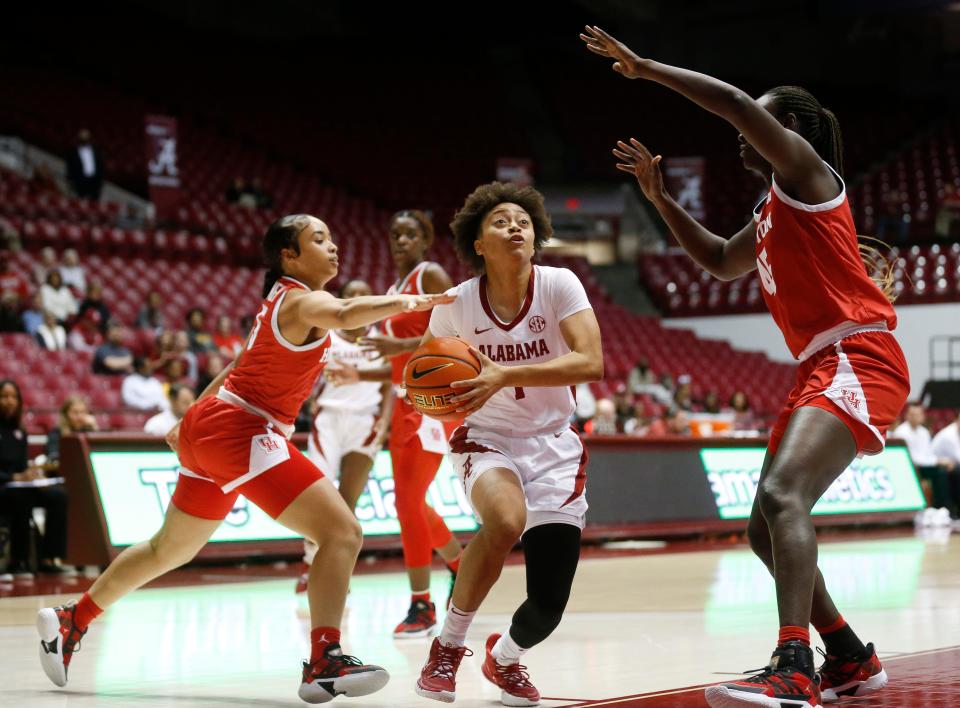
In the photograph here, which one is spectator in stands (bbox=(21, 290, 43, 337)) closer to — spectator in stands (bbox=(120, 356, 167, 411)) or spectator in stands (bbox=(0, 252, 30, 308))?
spectator in stands (bbox=(0, 252, 30, 308))

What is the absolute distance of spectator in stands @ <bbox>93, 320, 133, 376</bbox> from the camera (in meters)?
14.8

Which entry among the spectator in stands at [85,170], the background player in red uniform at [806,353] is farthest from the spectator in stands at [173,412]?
the spectator in stands at [85,170]

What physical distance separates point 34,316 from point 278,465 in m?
11.4

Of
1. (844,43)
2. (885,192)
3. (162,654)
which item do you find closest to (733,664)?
(162,654)

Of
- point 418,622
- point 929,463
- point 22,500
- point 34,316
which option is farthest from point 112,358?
point 929,463

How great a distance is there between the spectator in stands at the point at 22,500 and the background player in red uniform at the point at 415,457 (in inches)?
163

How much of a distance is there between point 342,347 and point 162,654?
3.37 meters

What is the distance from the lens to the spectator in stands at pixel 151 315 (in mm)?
16562

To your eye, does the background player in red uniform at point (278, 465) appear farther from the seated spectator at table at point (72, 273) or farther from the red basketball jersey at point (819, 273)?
the seated spectator at table at point (72, 273)

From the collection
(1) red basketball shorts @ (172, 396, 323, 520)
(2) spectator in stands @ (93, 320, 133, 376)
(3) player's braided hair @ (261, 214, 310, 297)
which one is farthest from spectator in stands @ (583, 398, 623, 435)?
(1) red basketball shorts @ (172, 396, 323, 520)

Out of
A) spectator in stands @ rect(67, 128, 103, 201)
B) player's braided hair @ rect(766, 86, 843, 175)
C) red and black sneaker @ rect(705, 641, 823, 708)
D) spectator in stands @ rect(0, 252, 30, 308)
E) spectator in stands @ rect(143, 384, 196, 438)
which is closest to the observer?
red and black sneaker @ rect(705, 641, 823, 708)

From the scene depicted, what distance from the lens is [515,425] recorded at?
4809 millimetres

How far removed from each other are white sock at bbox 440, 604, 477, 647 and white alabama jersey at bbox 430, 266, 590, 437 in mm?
681

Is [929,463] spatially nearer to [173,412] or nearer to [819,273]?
[173,412]
